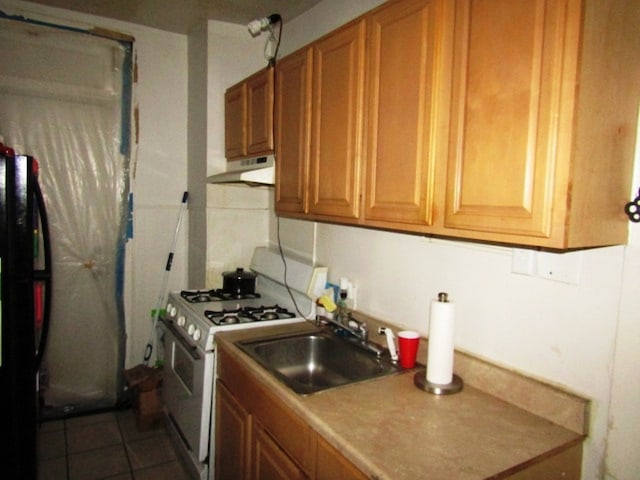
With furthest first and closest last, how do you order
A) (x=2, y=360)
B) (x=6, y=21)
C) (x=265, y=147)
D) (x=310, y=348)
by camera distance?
(x=6, y=21), (x=265, y=147), (x=310, y=348), (x=2, y=360)

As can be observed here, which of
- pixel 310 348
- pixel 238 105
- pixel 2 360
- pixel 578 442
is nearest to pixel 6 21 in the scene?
pixel 238 105

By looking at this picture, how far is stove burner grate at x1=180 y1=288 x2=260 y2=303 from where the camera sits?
2.60 meters

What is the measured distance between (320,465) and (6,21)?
117 inches

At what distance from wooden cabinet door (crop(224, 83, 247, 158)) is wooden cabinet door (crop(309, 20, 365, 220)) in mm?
764

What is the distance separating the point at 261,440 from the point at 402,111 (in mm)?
1282

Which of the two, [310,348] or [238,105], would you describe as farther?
[238,105]

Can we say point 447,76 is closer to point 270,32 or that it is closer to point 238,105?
point 238,105

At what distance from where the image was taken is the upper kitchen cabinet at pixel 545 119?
100 cm

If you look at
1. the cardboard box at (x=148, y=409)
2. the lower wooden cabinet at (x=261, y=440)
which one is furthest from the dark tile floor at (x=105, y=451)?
the lower wooden cabinet at (x=261, y=440)

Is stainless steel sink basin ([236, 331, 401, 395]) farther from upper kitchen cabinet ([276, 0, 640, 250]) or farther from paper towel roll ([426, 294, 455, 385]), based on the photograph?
upper kitchen cabinet ([276, 0, 640, 250])

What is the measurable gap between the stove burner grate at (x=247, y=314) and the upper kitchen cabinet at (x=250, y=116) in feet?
2.83

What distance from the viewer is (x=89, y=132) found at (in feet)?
9.18

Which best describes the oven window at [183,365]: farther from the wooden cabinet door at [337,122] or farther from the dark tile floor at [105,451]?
the wooden cabinet door at [337,122]

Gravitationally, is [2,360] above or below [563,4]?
below
